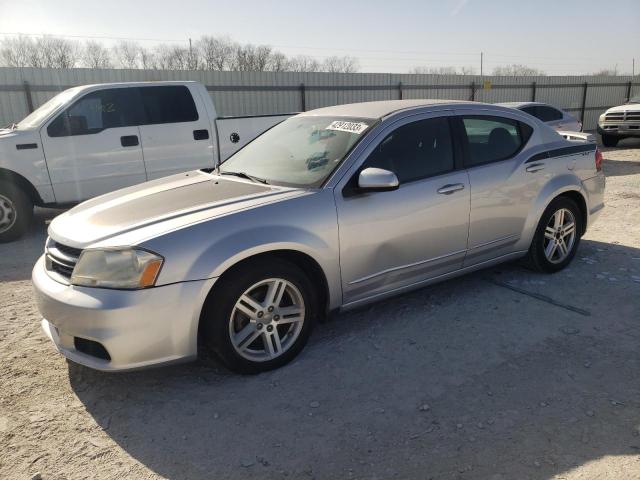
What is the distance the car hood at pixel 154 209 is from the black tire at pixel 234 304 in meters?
0.39

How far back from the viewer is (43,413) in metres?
2.88

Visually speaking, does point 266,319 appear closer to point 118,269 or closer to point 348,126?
point 118,269

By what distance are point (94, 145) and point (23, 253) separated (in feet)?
5.65

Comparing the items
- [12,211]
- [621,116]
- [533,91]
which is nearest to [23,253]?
[12,211]

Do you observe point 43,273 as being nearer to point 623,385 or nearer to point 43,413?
point 43,413

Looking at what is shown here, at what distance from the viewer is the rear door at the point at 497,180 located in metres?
4.07

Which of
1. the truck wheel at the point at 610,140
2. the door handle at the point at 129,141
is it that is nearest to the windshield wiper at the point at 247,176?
the door handle at the point at 129,141

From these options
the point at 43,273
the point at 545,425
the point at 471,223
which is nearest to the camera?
the point at 545,425

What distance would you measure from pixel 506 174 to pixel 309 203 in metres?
1.94

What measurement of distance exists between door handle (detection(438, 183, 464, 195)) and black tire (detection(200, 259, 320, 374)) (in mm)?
1301

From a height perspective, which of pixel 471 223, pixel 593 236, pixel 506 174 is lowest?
pixel 593 236

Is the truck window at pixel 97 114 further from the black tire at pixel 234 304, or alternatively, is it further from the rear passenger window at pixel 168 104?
the black tire at pixel 234 304

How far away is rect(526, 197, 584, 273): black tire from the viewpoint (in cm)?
462

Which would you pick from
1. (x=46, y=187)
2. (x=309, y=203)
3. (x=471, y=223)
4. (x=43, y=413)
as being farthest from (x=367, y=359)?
(x=46, y=187)
